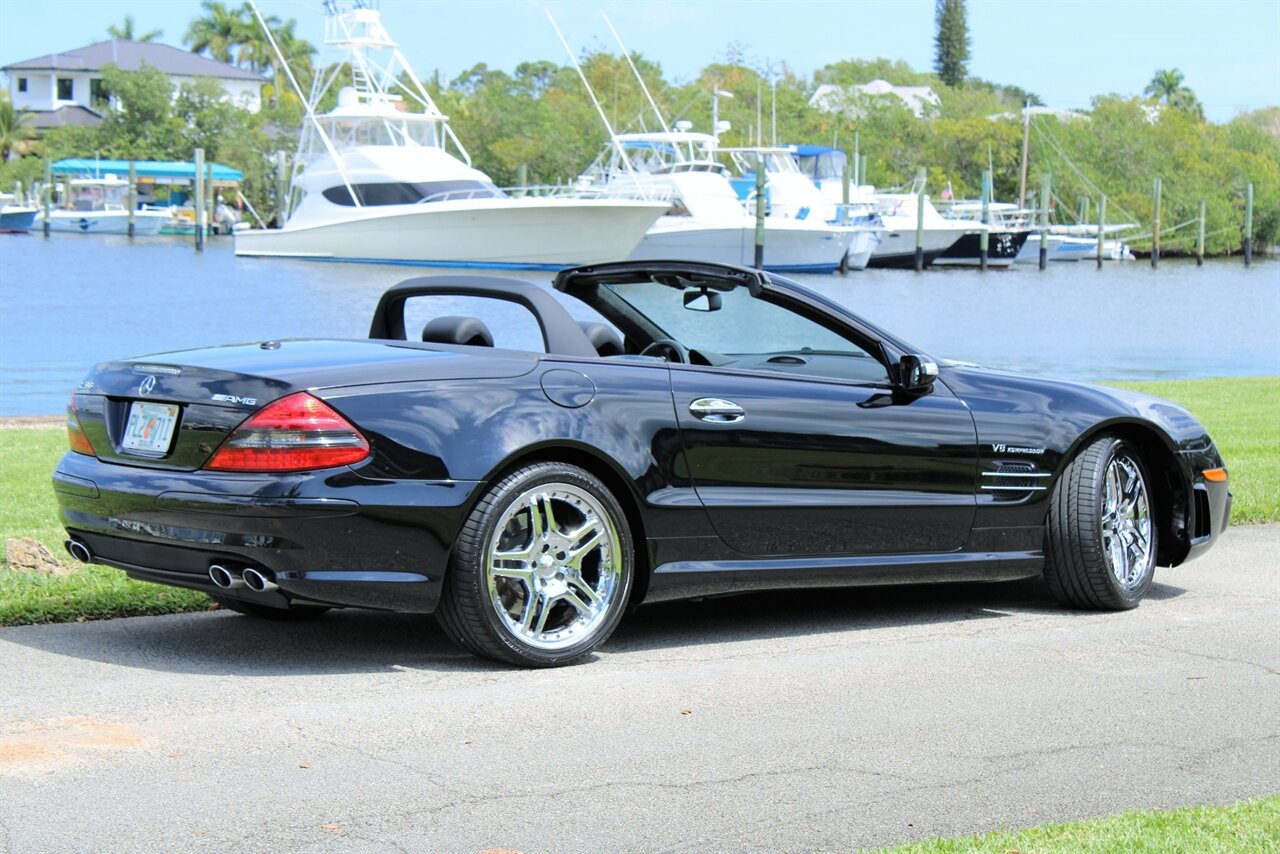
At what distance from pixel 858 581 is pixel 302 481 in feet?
7.58

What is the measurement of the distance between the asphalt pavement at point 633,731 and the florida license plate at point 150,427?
740 millimetres

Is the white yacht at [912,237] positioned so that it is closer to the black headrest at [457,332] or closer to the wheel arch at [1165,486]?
the wheel arch at [1165,486]

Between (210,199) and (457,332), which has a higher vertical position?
(210,199)

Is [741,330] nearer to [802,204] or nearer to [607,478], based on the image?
[607,478]

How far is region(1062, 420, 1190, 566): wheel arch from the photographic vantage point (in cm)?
750

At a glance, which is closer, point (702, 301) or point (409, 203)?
point (702, 301)

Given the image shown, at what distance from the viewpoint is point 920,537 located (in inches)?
269

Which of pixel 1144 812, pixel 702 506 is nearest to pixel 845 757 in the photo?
pixel 1144 812

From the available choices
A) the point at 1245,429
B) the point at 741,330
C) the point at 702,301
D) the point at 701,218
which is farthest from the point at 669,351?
the point at 701,218

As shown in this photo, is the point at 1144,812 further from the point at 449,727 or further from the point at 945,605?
the point at 945,605

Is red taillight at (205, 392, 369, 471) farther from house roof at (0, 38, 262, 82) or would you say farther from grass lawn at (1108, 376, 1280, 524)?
house roof at (0, 38, 262, 82)

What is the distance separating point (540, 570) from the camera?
5.89 meters

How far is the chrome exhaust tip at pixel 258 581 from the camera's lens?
5.50 m

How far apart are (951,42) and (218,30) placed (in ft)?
261
